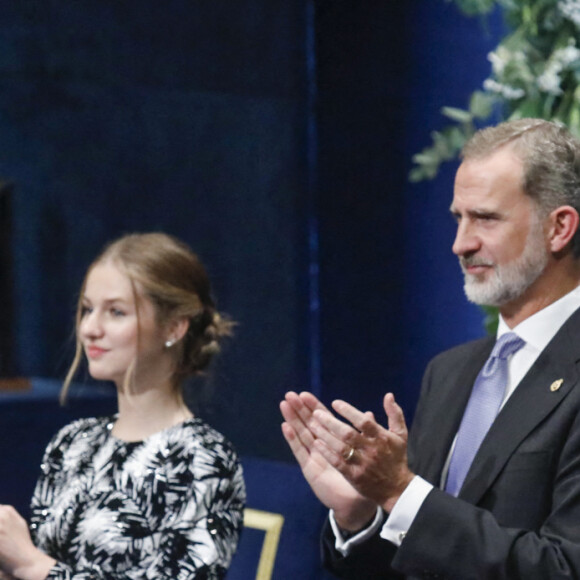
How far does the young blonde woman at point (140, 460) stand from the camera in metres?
2.15

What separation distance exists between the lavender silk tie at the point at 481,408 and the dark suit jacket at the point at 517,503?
0.04 metres

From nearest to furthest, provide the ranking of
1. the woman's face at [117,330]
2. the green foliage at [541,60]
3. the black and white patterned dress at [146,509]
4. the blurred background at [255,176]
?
the black and white patterned dress at [146,509]
the woman's face at [117,330]
the green foliage at [541,60]
the blurred background at [255,176]

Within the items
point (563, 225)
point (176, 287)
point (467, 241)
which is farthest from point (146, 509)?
point (563, 225)

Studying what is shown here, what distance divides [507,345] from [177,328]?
79 cm

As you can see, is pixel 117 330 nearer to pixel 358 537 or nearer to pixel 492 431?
pixel 358 537

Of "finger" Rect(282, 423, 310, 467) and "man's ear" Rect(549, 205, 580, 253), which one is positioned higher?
"man's ear" Rect(549, 205, 580, 253)

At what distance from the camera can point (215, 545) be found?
2.15 m

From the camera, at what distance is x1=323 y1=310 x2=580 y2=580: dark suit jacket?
64.9 inches

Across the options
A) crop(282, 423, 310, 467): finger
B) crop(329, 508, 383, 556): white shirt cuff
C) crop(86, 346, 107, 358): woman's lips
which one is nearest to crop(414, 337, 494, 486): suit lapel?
crop(329, 508, 383, 556): white shirt cuff

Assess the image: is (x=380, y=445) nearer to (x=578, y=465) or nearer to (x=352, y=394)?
(x=578, y=465)

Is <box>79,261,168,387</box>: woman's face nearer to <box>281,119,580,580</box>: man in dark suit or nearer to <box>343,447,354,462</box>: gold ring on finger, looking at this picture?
<box>281,119,580,580</box>: man in dark suit

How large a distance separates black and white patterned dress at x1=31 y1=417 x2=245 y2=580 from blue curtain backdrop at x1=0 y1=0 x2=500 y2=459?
1380 millimetres

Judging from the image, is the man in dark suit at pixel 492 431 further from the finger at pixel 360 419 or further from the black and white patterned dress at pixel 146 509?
the black and white patterned dress at pixel 146 509

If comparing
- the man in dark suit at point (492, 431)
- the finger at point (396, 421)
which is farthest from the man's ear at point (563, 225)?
the finger at point (396, 421)
